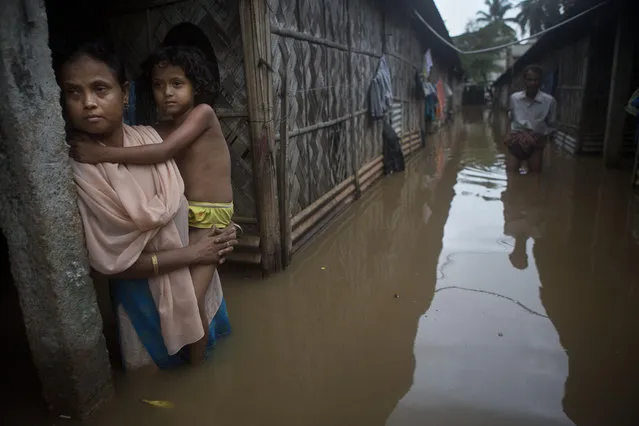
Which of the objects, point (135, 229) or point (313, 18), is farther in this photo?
point (313, 18)

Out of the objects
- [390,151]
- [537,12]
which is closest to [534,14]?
[537,12]

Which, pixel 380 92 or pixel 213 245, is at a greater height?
pixel 380 92

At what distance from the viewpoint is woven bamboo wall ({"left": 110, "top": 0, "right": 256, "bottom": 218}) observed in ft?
10.8

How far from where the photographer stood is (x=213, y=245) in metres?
2.31

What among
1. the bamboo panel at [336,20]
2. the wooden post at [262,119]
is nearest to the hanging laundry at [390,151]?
the bamboo panel at [336,20]

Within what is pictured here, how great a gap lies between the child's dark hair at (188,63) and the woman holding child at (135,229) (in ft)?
0.75

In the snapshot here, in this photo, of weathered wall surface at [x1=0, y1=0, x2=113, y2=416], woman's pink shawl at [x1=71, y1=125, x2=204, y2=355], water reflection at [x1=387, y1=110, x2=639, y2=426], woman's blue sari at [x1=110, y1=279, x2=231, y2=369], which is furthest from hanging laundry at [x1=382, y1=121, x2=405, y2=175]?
weathered wall surface at [x1=0, y1=0, x2=113, y2=416]

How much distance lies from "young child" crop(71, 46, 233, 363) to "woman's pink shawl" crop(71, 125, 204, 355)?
0.33 ft

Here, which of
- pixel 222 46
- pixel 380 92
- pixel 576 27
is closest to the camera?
pixel 222 46

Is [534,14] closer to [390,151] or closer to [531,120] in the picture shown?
[531,120]

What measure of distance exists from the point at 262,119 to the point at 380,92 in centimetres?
406

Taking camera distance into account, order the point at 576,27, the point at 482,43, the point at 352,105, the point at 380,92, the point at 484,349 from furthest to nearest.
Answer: the point at 482,43
the point at 576,27
the point at 380,92
the point at 352,105
the point at 484,349

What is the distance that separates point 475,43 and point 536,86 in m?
40.2

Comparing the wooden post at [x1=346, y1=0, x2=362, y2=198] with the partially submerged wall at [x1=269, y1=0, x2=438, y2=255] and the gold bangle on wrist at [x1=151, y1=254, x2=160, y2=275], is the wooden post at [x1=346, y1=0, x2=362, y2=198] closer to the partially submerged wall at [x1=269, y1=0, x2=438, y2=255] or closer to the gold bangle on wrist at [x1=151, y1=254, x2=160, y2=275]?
the partially submerged wall at [x1=269, y1=0, x2=438, y2=255]
